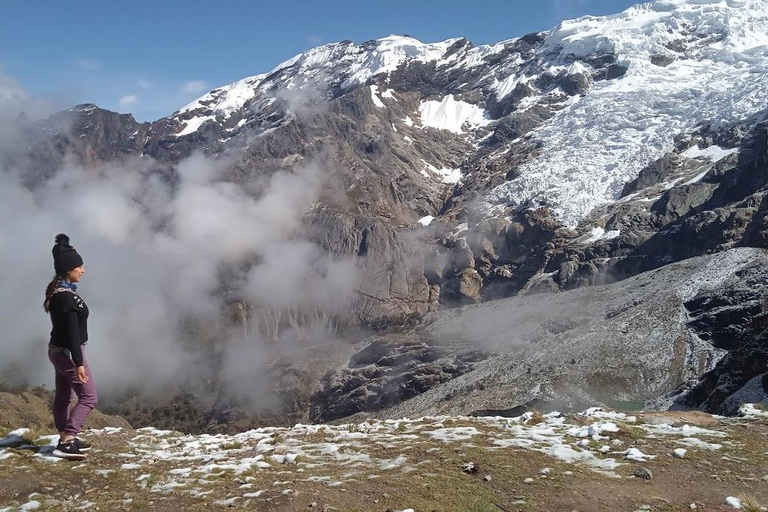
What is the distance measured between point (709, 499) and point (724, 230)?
675ft

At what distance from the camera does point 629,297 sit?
110750mm

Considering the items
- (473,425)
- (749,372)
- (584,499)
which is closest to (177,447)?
(473,425)

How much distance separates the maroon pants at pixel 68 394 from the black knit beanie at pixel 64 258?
184cm

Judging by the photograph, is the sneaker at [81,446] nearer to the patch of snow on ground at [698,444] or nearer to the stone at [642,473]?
the stone at [642,473]

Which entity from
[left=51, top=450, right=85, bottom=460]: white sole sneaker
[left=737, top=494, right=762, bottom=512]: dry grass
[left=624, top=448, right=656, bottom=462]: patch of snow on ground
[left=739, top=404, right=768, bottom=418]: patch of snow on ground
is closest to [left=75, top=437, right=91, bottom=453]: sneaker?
[left=51, top=450, right=85, bottom=460]: white sole sneaker

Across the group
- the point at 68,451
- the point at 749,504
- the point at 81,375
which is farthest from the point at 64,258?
the point at 749,504

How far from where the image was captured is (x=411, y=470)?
533 inches

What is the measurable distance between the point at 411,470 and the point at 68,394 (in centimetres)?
832

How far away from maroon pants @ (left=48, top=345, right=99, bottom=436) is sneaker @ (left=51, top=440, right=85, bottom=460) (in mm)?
255

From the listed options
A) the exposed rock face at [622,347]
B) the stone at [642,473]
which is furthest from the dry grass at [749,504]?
the exposed rock face at [622,347]

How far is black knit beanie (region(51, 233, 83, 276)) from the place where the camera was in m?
12.9

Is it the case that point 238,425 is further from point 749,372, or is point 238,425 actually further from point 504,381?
point 749,372

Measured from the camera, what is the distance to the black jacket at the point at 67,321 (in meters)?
12.8

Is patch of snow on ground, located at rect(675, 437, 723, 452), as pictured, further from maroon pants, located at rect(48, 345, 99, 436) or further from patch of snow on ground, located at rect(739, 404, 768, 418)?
maroon pants, located at rect(48, 345, 99, 436)
